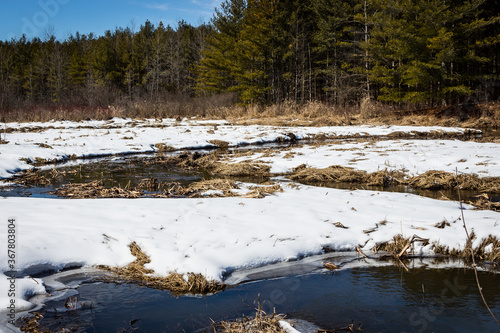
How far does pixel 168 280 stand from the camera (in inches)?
131

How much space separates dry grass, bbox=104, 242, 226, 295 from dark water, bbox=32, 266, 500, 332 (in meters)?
0.09

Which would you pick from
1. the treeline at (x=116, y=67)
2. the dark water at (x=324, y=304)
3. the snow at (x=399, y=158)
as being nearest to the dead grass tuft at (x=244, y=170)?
Answer: the snow at (x=399, y=158)

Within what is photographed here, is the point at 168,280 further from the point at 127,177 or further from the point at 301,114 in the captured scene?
the point at 301,114

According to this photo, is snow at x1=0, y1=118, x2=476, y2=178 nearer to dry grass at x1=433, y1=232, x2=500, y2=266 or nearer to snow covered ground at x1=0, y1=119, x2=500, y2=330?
snow covered ground at x1=0, y1=119, x2=500, y2=330

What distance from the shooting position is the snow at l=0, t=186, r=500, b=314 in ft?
11.7

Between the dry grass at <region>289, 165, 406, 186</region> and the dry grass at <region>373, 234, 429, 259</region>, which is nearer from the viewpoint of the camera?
the dry grass at <region>373, 234, 429, 259</region>

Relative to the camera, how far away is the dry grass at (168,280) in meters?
3.25

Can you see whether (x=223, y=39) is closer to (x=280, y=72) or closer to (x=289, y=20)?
(x=280, y=72)

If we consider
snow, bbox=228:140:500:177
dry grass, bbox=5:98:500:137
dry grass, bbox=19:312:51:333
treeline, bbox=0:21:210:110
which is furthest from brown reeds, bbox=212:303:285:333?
treeline, bbox=0:21:210:110

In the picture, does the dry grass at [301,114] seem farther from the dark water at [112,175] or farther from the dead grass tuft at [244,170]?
the dark water at [112,175]

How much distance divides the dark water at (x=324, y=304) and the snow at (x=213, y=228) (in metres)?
0.38

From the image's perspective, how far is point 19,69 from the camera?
57.0 meters

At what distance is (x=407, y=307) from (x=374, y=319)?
385mm

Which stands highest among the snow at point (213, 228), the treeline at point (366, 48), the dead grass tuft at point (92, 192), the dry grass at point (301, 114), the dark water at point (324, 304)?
the treeline at point (366, 48)
